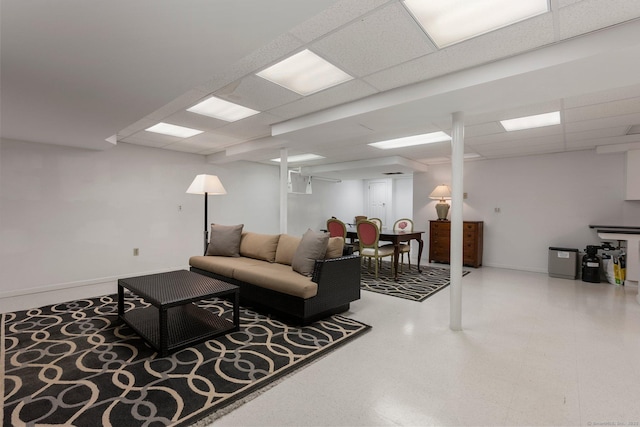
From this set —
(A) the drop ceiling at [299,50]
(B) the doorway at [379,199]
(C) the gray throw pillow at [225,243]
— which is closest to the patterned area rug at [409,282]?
(C) the gray throw pillow at [225,243]

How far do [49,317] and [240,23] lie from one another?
356 centimetres

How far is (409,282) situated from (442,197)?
8.06 ft

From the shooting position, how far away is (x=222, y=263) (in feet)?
12.3

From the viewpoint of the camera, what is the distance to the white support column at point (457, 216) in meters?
2.88

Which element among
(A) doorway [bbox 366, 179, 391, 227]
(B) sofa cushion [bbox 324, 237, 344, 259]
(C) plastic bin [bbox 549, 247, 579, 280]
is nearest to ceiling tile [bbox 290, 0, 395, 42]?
(B) sofa cushion [bbox 324, 237, 344, 259]

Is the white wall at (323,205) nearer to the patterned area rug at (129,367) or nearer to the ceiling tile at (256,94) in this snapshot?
the ceiling tile at (256,94)

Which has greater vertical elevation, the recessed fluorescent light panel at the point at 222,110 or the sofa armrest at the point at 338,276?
the recessed fluorescent light panel at the point at 222,110

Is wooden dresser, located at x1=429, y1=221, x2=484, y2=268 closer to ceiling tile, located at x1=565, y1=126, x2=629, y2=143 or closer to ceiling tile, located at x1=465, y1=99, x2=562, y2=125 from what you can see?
ceiling tile, located at x1=565, y1=126, x2=629, y2=143

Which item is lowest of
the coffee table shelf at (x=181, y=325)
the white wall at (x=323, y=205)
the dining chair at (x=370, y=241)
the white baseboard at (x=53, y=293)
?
the white baseboard at (x=53, y=293)

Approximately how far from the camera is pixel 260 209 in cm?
711

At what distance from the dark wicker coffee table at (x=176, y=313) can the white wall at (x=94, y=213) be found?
184 centimetres

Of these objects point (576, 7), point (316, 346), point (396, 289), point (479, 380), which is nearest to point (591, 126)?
point (576, 7)

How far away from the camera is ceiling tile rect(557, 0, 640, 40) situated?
5.34ft

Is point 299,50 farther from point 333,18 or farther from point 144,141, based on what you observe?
point 144,141
